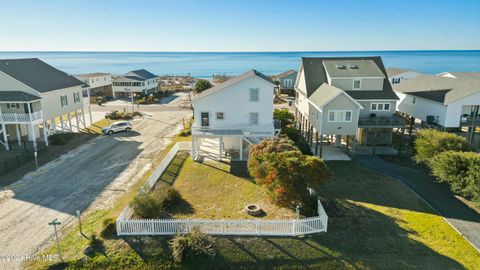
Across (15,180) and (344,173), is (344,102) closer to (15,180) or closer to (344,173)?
(344,173)

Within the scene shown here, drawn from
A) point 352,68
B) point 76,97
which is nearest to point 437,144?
point 352,68

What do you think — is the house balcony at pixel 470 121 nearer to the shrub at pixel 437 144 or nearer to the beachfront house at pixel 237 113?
the shrub at pixel 437 144

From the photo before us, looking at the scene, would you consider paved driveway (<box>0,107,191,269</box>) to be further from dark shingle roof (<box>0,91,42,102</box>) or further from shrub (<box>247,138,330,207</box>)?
shrub (<box>247,138,330,207</box>)

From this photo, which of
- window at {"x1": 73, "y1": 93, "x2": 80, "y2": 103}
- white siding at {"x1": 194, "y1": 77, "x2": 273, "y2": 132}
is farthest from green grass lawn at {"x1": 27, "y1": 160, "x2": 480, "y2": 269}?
window at {"x1": 73, "y1": 93, "x2": 80, "y2": 103}

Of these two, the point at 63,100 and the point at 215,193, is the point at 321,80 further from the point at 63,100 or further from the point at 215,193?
the point at 63,100

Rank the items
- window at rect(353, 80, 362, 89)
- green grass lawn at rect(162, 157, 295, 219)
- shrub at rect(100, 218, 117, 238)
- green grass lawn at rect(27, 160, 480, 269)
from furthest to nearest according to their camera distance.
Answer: window at rect(353, 80, 362, 89) → green grass lawn at rect(162, 157, 295, 219) → shrub at rect(100, 218, 117, 238) → green grass lawn at rect(27, 160, 480, 269)

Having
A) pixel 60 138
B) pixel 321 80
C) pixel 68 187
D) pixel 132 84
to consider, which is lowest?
pixel 68 187

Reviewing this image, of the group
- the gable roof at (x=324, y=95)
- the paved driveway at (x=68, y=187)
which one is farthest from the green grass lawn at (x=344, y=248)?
the gable roof at (x=324, y=95)
